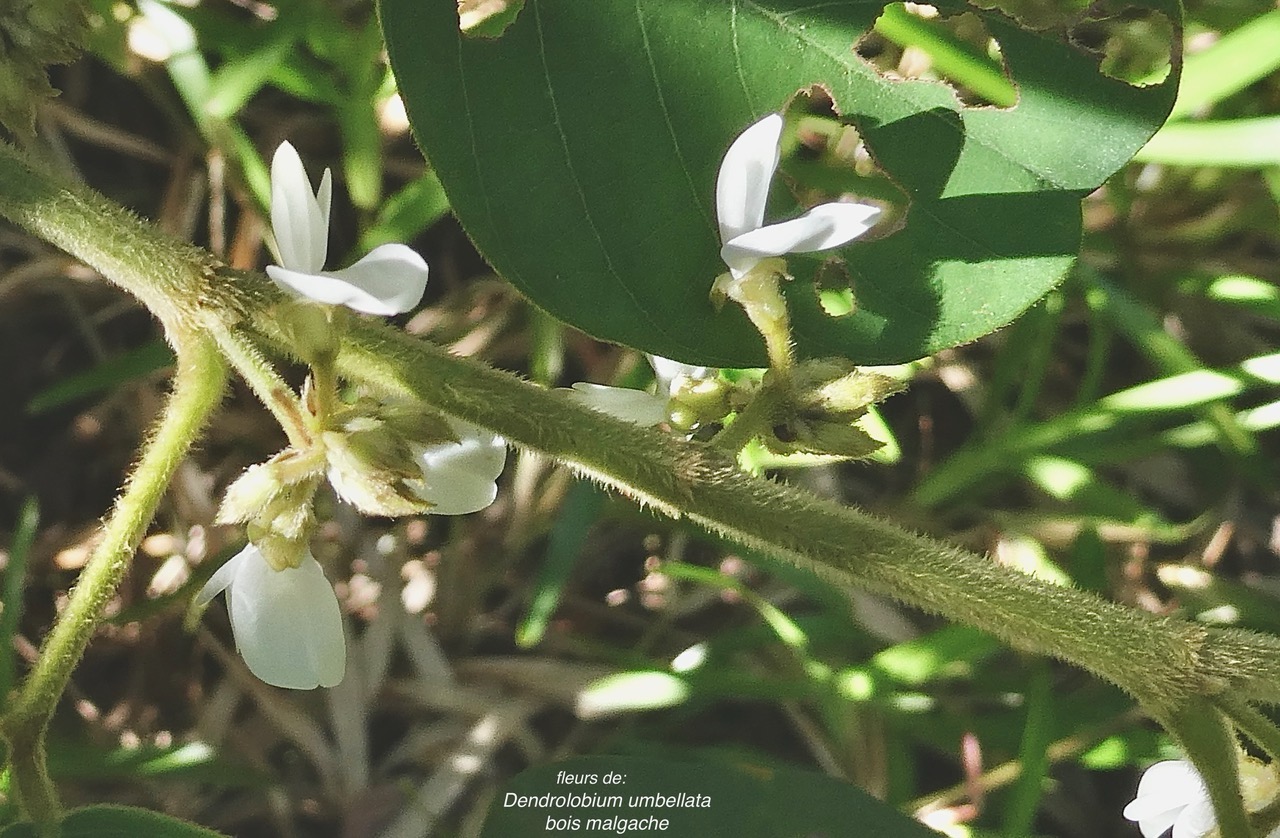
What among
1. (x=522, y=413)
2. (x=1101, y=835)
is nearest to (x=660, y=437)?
(x=522, y=413)

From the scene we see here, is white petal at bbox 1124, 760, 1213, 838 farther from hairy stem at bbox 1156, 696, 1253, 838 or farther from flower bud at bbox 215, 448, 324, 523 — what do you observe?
flower bud at bbox 215, 448, 324, 523

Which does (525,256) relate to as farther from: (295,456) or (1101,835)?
(1101,835)

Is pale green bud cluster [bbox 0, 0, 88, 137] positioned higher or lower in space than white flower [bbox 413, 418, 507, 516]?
higher

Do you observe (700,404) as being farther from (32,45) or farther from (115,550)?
(32,45)

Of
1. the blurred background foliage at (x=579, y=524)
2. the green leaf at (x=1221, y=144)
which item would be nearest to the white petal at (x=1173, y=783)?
A: the blurred background foliage at (x=579, y=524)

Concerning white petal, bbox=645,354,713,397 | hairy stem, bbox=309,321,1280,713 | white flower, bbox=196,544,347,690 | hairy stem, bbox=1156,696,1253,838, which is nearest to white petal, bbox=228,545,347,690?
white flower, bbox=196,544,347,690

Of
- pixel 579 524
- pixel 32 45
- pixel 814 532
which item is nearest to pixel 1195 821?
pixel 814 532
